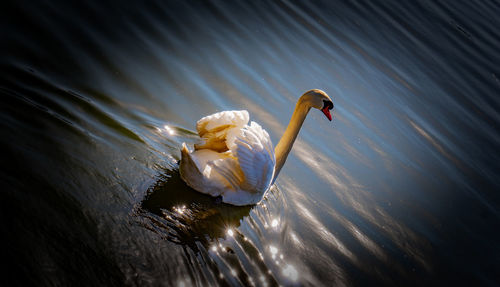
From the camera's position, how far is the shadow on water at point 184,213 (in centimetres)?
388

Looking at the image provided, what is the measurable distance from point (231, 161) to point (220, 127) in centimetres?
49

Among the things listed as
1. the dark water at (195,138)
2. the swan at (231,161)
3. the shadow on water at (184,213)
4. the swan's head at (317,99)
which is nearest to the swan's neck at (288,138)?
the swan's head at (317,99)

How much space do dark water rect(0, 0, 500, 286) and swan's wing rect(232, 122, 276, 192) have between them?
0.42 metres

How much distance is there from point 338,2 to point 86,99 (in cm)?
935

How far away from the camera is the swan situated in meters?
4.46

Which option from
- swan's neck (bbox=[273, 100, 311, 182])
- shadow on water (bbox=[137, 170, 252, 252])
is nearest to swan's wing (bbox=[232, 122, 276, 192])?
shadow on water (bbox=[137, 170, 252, 252])

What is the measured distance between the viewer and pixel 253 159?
4457mm

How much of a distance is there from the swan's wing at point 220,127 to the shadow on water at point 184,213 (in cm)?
51

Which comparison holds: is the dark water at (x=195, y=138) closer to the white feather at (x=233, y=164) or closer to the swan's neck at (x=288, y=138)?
the white feather at (x=233, y=164)

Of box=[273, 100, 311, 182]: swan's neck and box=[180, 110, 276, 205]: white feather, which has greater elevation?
box=[273, 100, 311, 182]: swan's neck

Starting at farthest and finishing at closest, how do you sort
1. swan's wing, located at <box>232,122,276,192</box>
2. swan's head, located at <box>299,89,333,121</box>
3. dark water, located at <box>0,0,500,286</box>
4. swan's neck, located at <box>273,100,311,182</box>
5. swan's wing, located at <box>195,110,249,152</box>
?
swan's head, located at <box>299,89,333,121</box>, swan's neck, located at <box>273,100,311,182</box>, swan's wing, located at <box>195,110,249,152</box>, swan's wing, located at <box>232,122,276,192</box>, dark water, located at <box>0,0,500,286</box>

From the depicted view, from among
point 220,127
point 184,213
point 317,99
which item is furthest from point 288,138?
point 184,213

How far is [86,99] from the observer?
5.03 meters

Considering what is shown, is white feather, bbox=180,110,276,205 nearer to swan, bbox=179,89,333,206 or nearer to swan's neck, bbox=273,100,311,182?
swan, bbox=179,89,333,206
